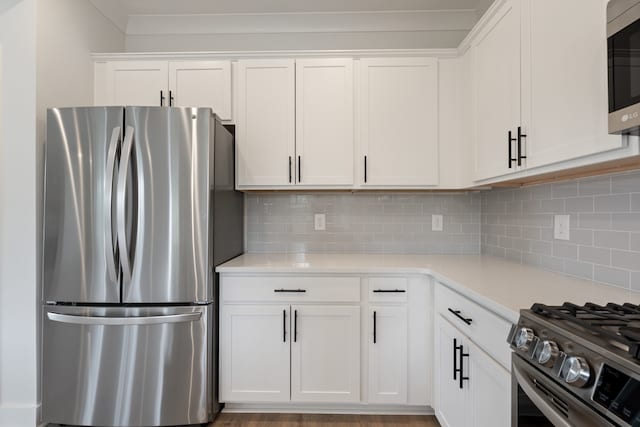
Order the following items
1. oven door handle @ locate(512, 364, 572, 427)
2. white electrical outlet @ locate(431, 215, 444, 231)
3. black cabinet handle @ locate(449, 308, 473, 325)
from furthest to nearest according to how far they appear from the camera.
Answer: white electrical outlet @ locate(431, 215, 444, 231), black cabinet handle @ locate(449, 308, 473, 325), oven door handle @ locate(512, 364, 572, 427)

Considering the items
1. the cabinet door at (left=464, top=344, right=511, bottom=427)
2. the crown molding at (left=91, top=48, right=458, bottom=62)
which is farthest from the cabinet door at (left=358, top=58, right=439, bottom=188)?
the cabinet door at (left=464, top=344, right=511, bottom=427)

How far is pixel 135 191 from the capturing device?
196 centimetres

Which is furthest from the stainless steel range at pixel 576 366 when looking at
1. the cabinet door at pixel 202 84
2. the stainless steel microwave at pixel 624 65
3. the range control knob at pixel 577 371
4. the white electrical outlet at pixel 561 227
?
the cabinet door at pixel 202 84

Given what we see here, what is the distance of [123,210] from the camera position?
1.92 m

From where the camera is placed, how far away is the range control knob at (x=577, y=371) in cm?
80

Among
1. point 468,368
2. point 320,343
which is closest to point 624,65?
point 468,368

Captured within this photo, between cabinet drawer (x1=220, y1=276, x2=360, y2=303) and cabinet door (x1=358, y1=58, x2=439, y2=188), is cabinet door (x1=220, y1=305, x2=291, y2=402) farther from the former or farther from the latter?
cabinet door (x1=358, y1=58, x2=439, y2=188)

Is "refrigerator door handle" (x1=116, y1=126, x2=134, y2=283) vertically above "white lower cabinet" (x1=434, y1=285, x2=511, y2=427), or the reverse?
"refrigerator door handle" (x1=116, y1=126, x2=134, y2=283)

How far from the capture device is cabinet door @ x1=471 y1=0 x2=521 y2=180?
1712 mm

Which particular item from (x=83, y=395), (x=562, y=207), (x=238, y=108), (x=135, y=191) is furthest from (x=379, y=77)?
(x=83, y=395)

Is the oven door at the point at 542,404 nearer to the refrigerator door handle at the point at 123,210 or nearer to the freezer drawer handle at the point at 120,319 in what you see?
the freezer drawer handle at the point at 120,319

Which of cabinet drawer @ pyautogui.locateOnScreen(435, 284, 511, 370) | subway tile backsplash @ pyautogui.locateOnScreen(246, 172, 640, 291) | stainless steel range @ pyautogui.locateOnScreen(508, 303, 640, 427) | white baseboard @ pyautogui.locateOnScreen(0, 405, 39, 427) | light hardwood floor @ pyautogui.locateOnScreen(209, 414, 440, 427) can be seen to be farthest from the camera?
subway tile backsplash @ pyautogui.locateOnScreen(246, 172, 640, 291)

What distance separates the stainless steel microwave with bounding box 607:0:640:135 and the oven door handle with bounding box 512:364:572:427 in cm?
73

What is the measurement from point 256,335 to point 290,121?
137 cm
